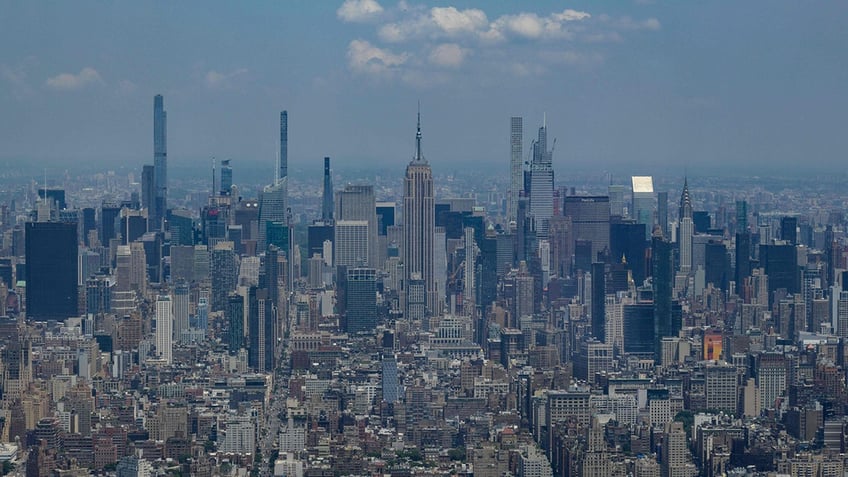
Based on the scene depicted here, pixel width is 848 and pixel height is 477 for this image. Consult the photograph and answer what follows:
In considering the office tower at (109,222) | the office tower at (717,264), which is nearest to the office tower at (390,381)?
the office tower at (717,264)

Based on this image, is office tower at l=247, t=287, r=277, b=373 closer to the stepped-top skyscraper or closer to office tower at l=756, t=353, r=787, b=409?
the stepped-top skyscraper

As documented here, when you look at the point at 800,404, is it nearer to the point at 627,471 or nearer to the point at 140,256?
the point at 627,471

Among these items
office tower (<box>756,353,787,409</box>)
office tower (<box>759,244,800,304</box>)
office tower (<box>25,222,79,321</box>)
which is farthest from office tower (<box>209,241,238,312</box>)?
office tower (<box>756,353,787,409</box>)

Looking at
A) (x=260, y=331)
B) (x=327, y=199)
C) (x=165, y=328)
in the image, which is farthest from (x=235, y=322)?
(x=327, y=199)

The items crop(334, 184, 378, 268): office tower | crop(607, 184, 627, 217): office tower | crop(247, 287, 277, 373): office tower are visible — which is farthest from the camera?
crop(334, 184, 378, 268): office tower

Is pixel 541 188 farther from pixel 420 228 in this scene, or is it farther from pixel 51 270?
pixel 51 270
